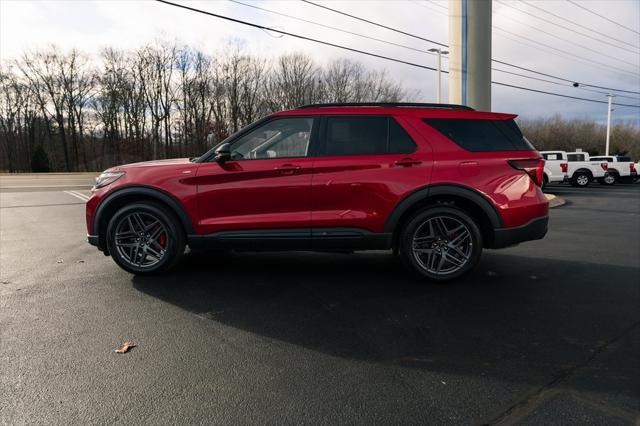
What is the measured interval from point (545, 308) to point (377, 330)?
1732mm

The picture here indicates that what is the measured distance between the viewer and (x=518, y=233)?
4.79 metres

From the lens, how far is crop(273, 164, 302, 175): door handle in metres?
4.69

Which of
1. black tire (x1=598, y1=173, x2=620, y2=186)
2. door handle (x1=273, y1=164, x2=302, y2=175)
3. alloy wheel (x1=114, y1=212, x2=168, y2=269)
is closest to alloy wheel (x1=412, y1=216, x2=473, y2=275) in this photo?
door handle (x1=273, y1=164, x2=302, y2=175)

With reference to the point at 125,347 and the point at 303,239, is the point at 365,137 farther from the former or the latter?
the point at 125,347

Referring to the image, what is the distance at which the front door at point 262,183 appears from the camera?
4699 mm

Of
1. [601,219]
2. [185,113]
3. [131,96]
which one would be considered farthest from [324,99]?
[601,219]

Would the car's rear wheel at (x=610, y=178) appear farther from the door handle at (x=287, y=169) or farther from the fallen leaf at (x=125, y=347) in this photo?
the fallen leaf at (x=125, y=347)

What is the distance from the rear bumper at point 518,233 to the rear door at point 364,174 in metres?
1.00

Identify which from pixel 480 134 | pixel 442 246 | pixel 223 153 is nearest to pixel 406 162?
pixel 480 134

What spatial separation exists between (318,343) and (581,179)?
88.8 ft

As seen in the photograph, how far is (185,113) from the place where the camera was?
174 ft

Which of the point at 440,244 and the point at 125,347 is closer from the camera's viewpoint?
the point at 125,347

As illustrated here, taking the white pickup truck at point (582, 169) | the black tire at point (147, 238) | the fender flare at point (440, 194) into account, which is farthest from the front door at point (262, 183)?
the white pickup truck at point (582, 169)

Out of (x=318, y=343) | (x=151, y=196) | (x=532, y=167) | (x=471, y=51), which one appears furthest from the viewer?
(x=471, y=51)
